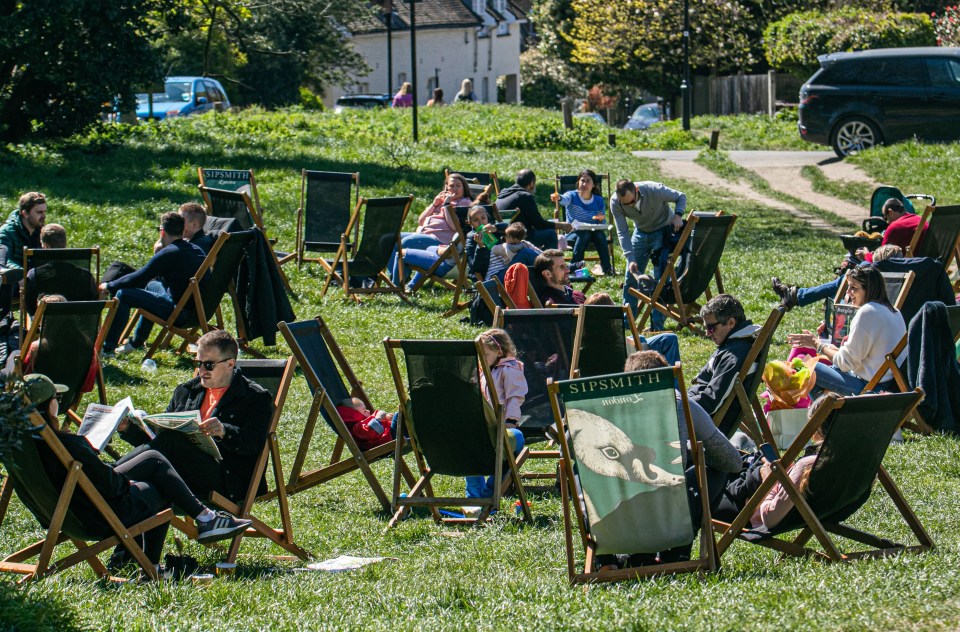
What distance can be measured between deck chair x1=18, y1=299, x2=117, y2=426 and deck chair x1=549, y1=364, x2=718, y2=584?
3932 mm

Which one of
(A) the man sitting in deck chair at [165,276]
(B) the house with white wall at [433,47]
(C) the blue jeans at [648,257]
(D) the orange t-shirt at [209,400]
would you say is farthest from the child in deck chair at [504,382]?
(B) the house with white wall at [433,47]

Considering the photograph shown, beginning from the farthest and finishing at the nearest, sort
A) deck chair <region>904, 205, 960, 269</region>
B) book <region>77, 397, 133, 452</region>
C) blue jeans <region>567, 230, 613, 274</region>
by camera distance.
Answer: blue jeans <region>567, 230, 613, 274</region> → deck chair <region>904, 205, 960, 269</region> → book <region>77, 397, 133, 452</region>

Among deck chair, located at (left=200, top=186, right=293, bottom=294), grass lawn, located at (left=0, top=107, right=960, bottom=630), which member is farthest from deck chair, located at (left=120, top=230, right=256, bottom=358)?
deck chair, located at (left=200, top=186, right=293, bottom=294)

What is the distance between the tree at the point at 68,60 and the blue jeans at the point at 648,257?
9545 mm

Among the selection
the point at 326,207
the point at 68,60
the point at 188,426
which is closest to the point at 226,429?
the point at 188,426

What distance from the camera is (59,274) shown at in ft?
31.5

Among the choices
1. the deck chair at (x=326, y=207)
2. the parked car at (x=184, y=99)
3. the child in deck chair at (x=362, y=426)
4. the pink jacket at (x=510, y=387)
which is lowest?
the child in deck chair at (x=362, y=426)

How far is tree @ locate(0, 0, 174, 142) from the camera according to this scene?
1752 cm

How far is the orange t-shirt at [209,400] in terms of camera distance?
6.27m

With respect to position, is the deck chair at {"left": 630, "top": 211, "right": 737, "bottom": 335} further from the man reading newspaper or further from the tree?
the tree

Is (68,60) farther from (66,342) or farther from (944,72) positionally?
(944,72)

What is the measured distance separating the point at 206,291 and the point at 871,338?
515 cm

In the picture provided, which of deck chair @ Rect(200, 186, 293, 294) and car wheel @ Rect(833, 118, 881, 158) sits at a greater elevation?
car wheel @ Rect(833, 118, 881, 158)

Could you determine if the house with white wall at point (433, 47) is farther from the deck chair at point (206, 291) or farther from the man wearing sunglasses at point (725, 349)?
the man wearing sunglasses at point (725, 349)
